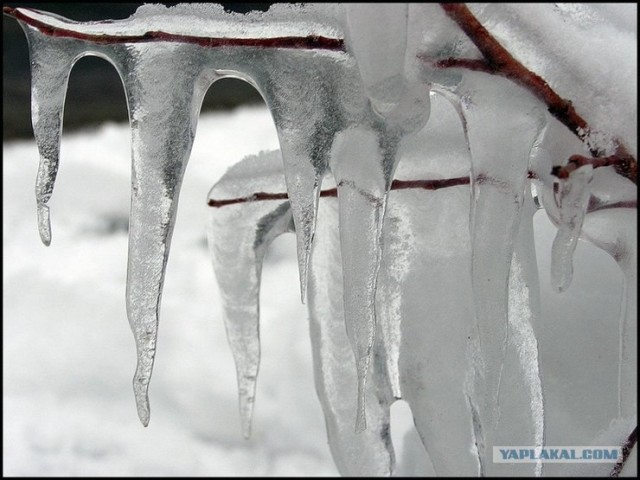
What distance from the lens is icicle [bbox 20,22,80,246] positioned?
0.58 meters

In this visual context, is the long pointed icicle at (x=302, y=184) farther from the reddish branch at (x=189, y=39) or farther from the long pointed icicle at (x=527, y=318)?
the long pointed icicle at (x=527, y=318)

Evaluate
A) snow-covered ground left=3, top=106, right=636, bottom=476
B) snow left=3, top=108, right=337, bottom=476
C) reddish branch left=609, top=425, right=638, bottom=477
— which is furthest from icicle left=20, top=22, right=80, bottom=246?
snow left=3, top=108, right=337, bottom=476

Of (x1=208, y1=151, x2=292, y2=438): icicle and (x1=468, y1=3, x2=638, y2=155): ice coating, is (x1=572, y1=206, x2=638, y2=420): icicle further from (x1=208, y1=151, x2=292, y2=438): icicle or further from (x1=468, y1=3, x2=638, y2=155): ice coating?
(x1=208, y1=151, x2=292, y2=438): icicle

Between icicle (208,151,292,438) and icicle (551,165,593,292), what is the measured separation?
34 centimetres

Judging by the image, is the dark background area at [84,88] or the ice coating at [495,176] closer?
the ice coating at [495,176]

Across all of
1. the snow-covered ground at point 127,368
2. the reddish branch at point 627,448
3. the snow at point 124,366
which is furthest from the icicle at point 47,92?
the snow at point 124,366

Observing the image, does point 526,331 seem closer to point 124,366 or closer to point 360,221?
point 360,221

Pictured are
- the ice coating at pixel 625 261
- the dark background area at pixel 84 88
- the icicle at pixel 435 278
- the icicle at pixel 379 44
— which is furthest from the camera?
the dark background area at pixel 84 88

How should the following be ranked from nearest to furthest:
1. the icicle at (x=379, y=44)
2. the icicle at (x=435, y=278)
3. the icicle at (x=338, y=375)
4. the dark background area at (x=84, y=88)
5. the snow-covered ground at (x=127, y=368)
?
the icicle at (x=379, y=44)
the icicle at (x=435, y=278)
the icicle at (x=338, y=375)
the snow-covered ground at (x=127, y=368)
the dark background area at (x=84, y=88)

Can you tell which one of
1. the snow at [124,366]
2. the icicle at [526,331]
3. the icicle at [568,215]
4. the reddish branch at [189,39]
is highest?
the reddish branch at [189,39]

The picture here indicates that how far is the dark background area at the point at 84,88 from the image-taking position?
361cm

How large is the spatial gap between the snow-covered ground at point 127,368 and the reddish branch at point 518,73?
710 mm

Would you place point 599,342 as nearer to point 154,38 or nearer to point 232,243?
point 232,243

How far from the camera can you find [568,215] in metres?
0.56
